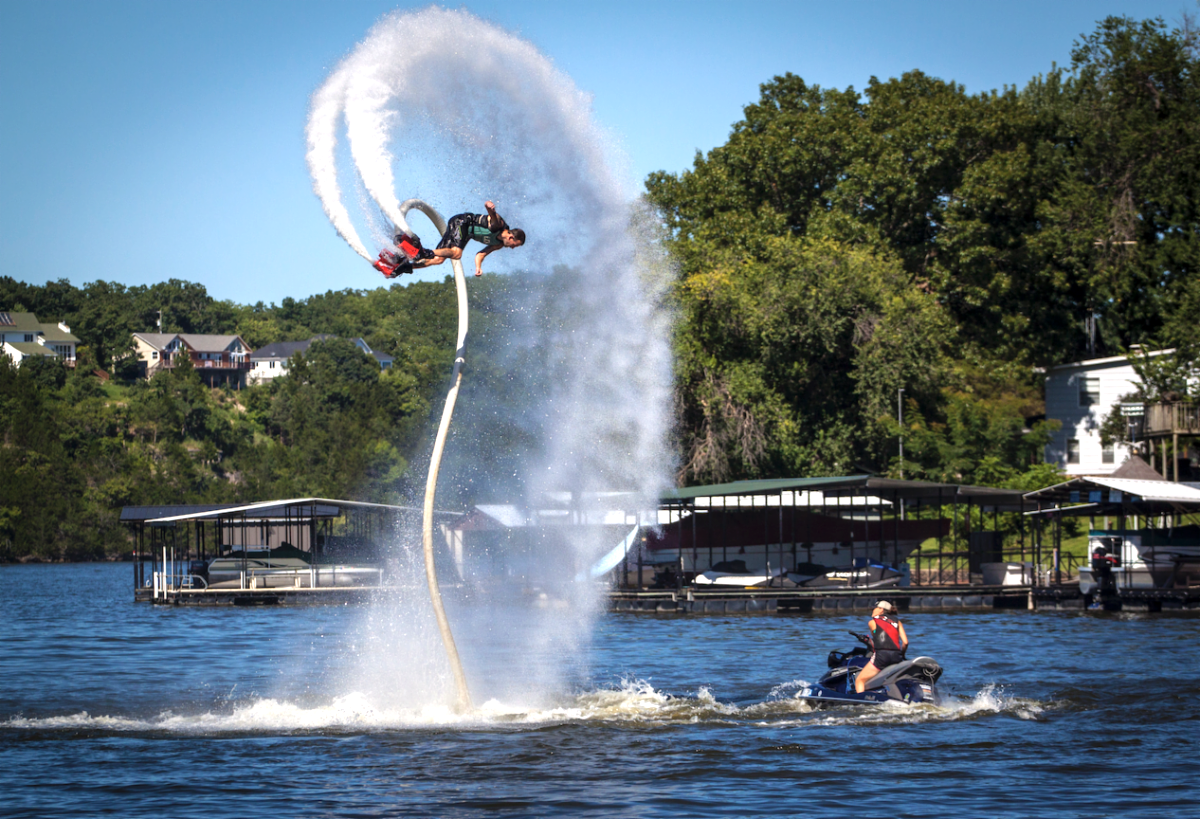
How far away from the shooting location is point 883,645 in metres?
21.7

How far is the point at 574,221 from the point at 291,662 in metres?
15.9

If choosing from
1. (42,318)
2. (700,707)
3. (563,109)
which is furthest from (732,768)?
(42,318)

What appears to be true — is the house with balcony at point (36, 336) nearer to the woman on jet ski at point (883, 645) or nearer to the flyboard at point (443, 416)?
the woman on jet ski at point (883, 645)

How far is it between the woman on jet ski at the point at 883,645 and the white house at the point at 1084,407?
163 feet

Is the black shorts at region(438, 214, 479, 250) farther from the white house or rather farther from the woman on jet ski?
the white house

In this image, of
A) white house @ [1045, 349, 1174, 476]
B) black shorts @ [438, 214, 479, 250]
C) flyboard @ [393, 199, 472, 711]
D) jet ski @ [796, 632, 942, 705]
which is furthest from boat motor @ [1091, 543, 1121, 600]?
black shorts @ [438, 214, 479, 250]

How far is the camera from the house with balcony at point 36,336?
563ft

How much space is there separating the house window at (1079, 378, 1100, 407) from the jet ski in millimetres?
52164

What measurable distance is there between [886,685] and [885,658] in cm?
48

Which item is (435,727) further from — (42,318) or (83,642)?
(42,318)

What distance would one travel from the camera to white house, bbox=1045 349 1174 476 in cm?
6806

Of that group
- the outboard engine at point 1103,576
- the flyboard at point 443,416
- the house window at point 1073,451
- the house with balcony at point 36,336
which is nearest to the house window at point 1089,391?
the house window at point 1073,451

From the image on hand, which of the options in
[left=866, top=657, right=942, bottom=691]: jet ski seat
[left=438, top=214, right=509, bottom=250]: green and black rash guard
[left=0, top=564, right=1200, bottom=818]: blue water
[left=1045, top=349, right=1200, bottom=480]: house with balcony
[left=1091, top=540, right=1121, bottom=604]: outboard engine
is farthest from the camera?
[left=1045, top=349, right=1200, bottom=480]: house with balcony

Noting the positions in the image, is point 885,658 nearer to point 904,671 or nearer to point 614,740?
A: point 904,671
